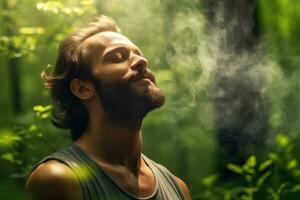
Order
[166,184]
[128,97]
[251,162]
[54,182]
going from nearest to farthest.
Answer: [54,182] < [128,97] < [166,184] < [251,162]

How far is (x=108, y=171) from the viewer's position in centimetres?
153

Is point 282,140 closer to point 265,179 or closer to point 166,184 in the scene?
point 265,179

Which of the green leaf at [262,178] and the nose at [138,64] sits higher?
the nose at [138,64]

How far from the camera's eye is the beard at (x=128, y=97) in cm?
156

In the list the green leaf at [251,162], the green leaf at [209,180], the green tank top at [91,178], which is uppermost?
the green tank top at [91,178]

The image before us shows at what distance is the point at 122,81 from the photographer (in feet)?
5.15

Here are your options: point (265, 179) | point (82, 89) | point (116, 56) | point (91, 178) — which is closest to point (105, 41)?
point (116, 56)

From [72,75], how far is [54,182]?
40cm

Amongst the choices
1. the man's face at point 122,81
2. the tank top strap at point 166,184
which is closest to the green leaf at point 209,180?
the tank top strap at point 166,184

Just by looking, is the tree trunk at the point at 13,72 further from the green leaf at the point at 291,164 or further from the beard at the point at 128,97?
the green leaf at the point at 291,164

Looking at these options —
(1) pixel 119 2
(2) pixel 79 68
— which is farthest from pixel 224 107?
(2) pixel 79 68

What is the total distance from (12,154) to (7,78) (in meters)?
0.37

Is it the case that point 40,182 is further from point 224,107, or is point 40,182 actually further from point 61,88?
point 224,107

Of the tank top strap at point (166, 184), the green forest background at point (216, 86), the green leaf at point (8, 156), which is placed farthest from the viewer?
the green forest background at point (216, 86)
